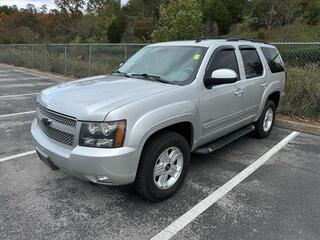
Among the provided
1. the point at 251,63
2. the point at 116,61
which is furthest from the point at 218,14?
the point at 251,63

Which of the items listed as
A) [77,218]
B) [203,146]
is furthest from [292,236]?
[77,218]

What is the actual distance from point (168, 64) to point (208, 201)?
1829mm

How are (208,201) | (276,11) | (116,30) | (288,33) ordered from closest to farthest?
(208,201)
(288,33)
(276,11)
(116,30)

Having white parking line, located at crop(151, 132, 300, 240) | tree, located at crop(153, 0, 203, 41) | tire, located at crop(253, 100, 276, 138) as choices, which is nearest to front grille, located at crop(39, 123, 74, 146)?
white parking line, located at crop(151, 132, 300, 240)

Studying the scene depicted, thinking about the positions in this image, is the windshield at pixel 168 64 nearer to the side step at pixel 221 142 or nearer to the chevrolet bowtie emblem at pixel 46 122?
the side step at pixel 221 142

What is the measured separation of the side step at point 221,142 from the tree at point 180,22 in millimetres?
8840

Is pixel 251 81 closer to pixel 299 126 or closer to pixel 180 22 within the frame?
pixel 299 126

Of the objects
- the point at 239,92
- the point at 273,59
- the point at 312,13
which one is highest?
the point at 312,13

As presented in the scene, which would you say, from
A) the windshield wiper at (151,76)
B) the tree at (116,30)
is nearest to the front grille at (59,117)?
the windshield wiper at (151,76)

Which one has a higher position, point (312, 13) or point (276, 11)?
point (312, 13)

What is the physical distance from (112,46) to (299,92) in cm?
706

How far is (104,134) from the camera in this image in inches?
121

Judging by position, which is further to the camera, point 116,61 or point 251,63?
point 116,61

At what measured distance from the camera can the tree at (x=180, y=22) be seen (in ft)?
44.4
